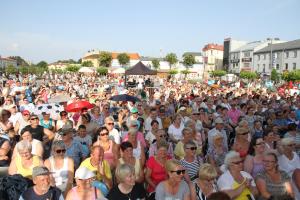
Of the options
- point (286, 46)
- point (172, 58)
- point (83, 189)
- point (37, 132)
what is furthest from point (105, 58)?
point (83, 189)

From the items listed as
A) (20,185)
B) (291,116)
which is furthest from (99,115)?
(291,116)

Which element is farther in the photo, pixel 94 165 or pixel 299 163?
pixel 299 163

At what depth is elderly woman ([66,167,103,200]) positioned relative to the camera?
3.70 metres

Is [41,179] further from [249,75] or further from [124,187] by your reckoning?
[249,75]

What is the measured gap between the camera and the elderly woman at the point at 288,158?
16.5 ft

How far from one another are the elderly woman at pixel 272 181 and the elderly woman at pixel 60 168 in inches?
102

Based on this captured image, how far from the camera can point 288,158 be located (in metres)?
5.13

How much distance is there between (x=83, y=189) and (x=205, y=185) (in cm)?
154

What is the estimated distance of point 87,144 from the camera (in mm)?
6254

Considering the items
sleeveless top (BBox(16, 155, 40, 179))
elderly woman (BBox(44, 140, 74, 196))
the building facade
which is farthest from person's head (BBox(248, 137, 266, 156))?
the building facade

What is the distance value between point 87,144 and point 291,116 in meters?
7.04

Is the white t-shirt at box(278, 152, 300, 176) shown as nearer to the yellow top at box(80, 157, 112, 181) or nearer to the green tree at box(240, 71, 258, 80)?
the yellow top at box(80, 157, 112, 181)

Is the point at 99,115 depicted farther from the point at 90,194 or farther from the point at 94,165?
the point at 90,194

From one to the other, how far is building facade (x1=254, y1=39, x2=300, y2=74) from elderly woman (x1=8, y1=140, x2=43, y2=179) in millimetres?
68642
